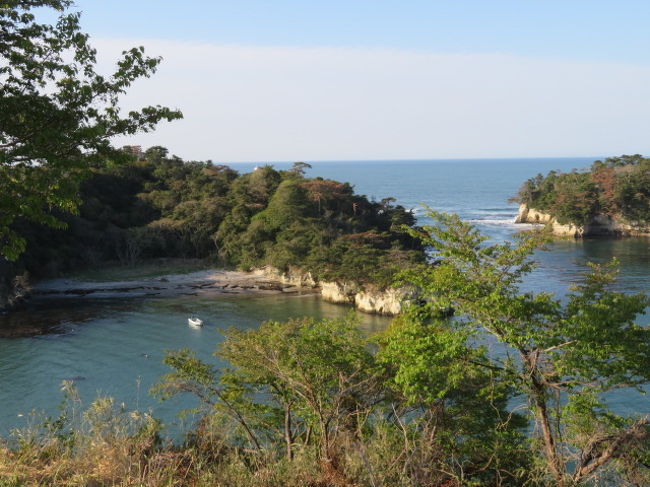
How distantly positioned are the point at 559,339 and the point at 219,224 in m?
47.6

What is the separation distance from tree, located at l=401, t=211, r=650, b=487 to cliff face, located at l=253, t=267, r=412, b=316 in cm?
2116

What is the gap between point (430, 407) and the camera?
438 inches

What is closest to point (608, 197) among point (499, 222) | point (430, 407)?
point (499, 222)

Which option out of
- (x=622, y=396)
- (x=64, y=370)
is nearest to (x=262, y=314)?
(x=64, y=370)

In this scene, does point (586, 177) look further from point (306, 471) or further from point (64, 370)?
point (306, 471)

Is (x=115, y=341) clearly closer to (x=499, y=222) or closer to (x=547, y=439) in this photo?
(x=547, y=439)

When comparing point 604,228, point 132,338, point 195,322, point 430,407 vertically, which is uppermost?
point 430,407

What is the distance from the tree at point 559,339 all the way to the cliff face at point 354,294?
21160mm

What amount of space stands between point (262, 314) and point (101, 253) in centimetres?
2409

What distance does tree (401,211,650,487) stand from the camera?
344 inches

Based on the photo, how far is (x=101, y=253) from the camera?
53.3 metres

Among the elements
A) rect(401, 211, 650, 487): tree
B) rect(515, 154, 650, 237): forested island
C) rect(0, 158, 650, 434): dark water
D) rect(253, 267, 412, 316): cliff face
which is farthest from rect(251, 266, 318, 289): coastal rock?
rect(515, 154, 650, 237): forested island

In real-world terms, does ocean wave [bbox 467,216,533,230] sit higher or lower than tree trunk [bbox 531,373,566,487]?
lower

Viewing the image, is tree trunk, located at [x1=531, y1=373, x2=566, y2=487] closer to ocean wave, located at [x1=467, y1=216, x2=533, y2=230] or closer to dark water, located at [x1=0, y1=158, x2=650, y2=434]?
dark water, located at [x1=0, y1=158, x2=650, y2=434]
